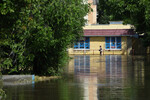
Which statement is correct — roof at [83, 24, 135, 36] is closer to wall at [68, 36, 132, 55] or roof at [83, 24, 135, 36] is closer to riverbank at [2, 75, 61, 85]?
wall at [68, 36, 132, 55]

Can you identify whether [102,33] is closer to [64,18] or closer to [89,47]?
[89,47]

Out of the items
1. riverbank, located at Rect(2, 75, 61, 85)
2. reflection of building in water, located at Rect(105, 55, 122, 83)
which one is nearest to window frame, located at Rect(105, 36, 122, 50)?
reflection of building in water, located at Rect(105, 55, 122, 83)

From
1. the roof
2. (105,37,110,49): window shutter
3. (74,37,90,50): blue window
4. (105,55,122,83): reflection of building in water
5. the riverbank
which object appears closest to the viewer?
the riverbank

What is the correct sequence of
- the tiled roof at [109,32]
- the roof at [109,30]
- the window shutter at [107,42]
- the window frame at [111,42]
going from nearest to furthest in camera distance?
the tiled roof at [109,32] → the roof at [109,30] → the window frame at [111,42] → the window shutter at [107,42]

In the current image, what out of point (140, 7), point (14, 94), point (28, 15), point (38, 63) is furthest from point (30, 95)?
point (140, 7)

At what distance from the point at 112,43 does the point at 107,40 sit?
0.94m

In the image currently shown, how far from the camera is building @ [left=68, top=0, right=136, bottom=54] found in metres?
68.5

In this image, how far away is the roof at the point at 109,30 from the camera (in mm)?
68188

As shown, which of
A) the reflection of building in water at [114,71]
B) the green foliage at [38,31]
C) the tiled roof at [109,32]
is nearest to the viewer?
the green foliage at [38,31]

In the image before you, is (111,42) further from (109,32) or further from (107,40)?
(109,32)

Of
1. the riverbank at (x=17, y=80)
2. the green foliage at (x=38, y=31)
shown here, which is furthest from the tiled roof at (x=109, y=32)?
the riverbank at (x=17, y=80)

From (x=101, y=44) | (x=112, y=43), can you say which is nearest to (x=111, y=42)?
(x=112, y=43)

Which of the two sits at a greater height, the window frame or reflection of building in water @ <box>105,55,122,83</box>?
the window frame

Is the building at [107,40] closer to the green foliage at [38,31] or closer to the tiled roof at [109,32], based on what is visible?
the tiled roof at [109,32]
